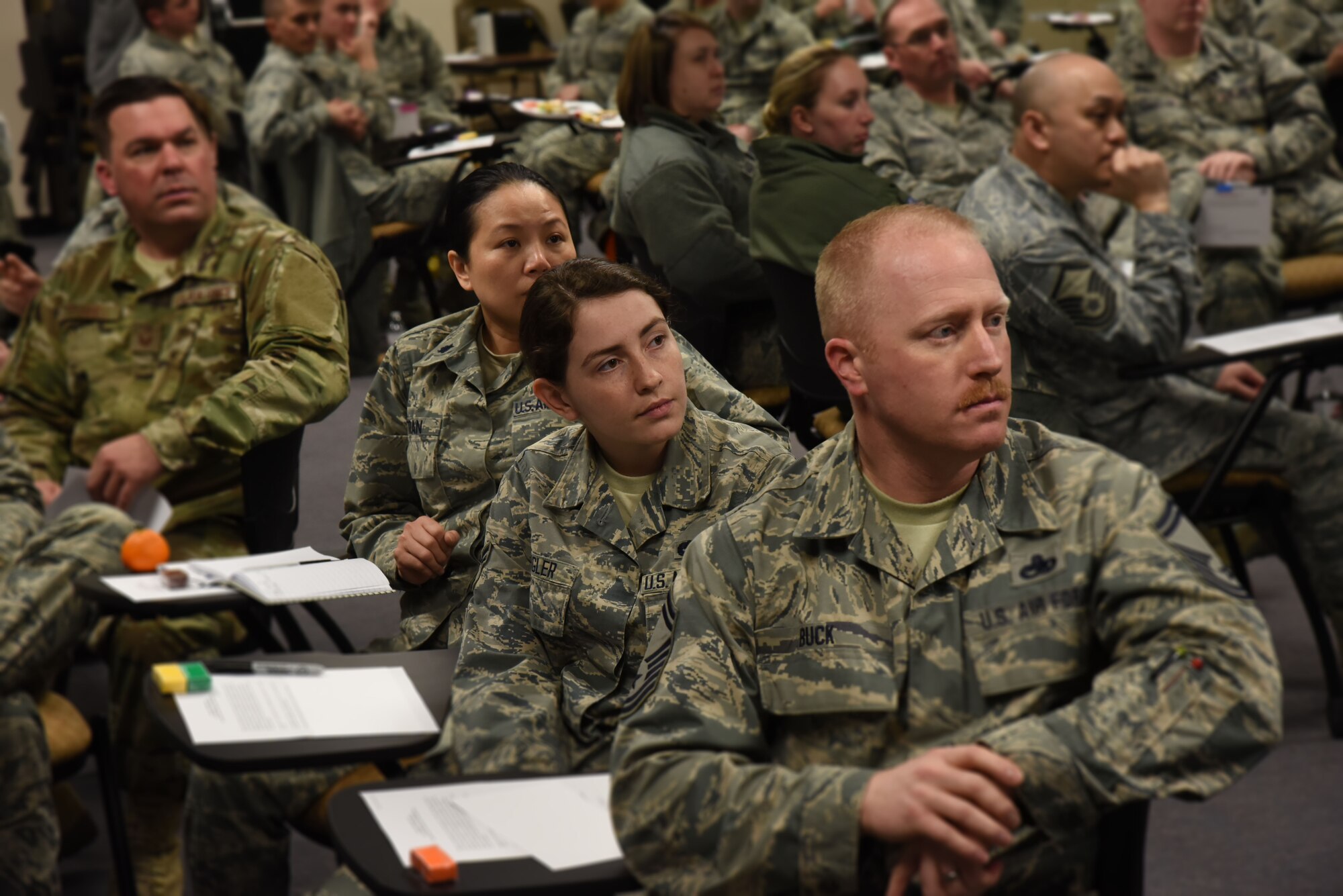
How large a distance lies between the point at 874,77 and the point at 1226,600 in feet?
17.4

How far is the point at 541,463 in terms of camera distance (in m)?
1.97

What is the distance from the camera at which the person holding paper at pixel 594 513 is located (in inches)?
73.6

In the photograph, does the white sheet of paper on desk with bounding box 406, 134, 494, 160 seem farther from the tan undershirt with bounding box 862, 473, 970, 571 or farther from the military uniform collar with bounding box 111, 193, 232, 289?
the tan undershirt with bounding box 862, 473, 970, 571

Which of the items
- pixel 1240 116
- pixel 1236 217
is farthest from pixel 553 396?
pixel 1240 116

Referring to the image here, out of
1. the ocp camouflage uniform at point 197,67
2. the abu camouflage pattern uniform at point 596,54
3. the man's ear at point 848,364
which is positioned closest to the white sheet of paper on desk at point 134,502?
the man's ear at point 848,364

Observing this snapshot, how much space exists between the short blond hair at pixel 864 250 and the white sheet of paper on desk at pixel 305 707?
0.64 metres

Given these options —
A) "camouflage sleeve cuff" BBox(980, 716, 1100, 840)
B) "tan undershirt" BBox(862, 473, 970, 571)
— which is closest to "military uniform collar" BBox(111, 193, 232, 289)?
"tan undershirt" BBox(862, 473, 970, 571)

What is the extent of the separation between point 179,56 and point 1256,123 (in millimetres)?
4347

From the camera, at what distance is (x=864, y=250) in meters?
1.53

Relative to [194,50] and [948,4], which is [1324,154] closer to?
[948,4]

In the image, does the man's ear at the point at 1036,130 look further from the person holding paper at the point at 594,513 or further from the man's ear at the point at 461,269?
the person holding paper at the point at 594,513

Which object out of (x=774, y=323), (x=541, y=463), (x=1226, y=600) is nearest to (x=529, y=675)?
(x=541, y=463)

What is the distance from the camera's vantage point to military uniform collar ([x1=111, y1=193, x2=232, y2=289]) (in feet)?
9.70

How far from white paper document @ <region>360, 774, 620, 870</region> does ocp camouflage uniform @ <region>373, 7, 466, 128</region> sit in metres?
5.79
